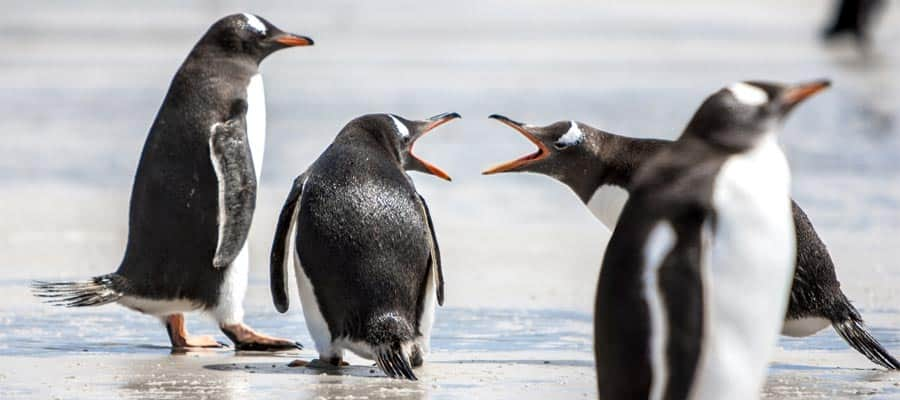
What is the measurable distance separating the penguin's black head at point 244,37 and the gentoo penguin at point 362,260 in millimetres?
1001

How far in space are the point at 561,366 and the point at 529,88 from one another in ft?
46.8

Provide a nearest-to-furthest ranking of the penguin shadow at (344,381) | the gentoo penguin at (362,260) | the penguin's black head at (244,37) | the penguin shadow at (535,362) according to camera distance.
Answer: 1. the penguin shadow at (344,381)
2. the gentoo penguin at (362,260)
3. the penguin shadow at (535,362)
4. the penguin's black head at (244,37)

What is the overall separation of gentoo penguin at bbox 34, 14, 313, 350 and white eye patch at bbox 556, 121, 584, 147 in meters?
1.20

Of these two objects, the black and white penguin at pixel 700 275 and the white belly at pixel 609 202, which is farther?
the white belly at pixel 609 202

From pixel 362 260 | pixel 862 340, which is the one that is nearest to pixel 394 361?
pixel 362 260

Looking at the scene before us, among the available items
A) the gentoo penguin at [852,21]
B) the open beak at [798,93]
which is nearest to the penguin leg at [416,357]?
the open beak at [798,93]

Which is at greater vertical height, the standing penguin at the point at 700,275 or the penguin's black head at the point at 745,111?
the penguin's black head at the point at 745,111

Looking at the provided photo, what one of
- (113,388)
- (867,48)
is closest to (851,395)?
(113,388)

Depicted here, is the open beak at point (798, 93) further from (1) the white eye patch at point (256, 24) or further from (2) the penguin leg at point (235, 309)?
(1) the white eye patch at point (256, 24)

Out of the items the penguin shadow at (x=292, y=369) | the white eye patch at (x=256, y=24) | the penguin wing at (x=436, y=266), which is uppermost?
the white eye patch at (x=256, y=24)

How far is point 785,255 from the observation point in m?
3.95

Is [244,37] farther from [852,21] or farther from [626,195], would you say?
[852,21]

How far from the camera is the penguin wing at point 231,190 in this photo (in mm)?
6453

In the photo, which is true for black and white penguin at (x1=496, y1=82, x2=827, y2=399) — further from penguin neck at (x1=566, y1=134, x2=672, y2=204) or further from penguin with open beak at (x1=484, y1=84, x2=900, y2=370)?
penguin neck at (x1=566, y1=134, x2=672, y2=204)
